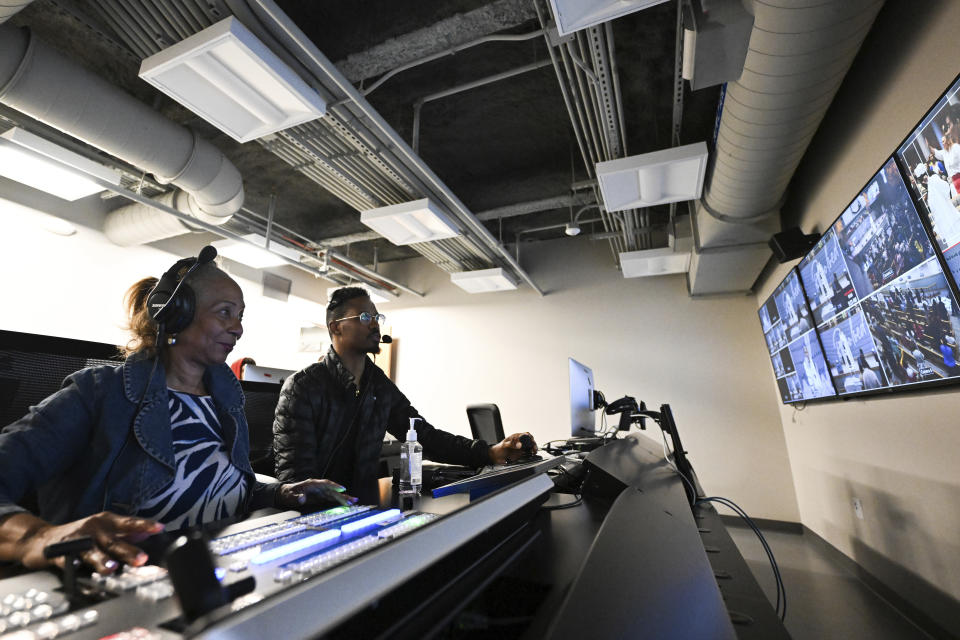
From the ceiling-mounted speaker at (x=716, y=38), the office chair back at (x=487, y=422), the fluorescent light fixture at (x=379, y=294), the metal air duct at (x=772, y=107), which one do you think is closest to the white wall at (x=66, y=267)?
the fluorescent light fixture at (x=379, y=294)

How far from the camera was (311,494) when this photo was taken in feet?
2.98

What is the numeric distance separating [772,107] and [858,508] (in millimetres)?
2301

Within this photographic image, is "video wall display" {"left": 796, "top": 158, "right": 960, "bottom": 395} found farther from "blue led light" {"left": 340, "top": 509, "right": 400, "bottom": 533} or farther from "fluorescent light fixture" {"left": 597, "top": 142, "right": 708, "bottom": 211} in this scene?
"blue led light" {"left": 340, "top": 509, "right": 400, "bottom": 533}

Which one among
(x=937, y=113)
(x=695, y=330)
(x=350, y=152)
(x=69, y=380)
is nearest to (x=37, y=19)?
Answer: (x=350, y=152)

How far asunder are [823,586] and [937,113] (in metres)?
2.49

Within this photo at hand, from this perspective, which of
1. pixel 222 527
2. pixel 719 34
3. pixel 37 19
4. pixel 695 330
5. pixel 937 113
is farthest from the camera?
pixel 695 330

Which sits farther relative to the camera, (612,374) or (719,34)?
(612,374)

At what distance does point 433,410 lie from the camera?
5.26m

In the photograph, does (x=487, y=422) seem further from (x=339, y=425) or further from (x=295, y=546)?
(x=295, y=546)

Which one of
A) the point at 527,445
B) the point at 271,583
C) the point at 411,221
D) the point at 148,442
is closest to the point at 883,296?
the point at 527,445

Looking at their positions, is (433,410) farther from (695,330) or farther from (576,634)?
(576,634)

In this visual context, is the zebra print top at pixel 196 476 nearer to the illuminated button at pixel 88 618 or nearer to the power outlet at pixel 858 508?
the illuminated button at pixel 88 618

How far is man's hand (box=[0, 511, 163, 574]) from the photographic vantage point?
1.51ft

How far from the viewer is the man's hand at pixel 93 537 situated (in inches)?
18.1
